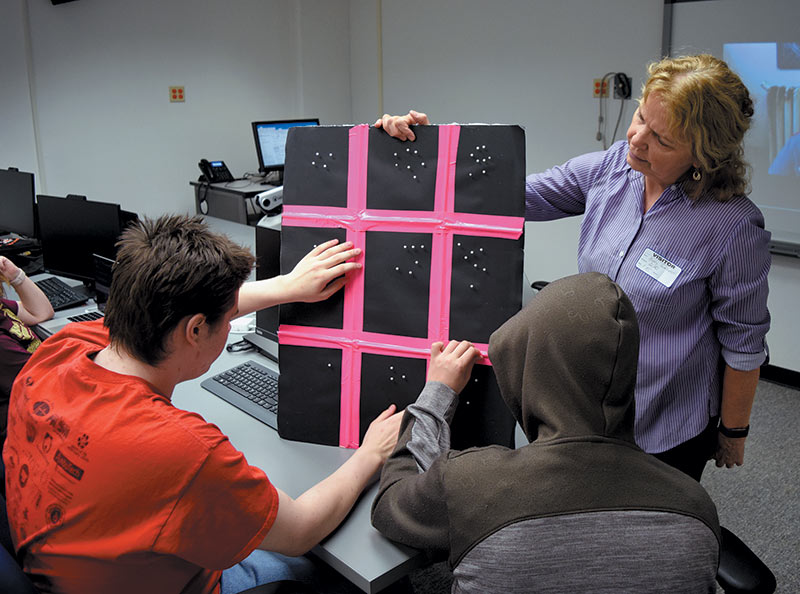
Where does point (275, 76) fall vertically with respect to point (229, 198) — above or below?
above

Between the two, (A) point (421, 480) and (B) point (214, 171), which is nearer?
(A) point (421, 480)

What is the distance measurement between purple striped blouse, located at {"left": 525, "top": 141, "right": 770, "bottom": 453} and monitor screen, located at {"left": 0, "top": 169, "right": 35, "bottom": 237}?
258 centimetres

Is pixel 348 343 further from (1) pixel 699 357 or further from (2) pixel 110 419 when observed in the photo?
(1) pixel 699 357

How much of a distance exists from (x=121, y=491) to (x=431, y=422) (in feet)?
1.70

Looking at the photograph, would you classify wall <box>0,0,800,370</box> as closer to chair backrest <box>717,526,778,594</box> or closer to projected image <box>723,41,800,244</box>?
projected image <box>723,41,800,244</box>

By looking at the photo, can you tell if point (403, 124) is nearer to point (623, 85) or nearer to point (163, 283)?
point (163, 283)

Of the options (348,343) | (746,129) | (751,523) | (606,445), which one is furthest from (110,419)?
(751,523)

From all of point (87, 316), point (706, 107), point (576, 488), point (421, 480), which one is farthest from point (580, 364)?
point (87, 316)

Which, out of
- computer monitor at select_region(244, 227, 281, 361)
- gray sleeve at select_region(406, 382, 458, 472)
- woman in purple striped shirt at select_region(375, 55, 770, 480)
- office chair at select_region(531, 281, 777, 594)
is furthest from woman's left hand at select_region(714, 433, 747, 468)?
computer monitor at select_region(244, 227, 281, 361)

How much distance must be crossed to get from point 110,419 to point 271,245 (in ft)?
3.11

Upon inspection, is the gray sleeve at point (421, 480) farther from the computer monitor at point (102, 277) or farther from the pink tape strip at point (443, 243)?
the computer monitor at point (102, 277)

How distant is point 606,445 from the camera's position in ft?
2.90

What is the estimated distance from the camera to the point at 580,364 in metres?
0.87

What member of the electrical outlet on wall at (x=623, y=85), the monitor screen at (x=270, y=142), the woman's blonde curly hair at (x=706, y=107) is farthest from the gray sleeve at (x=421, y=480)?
the monitor screen at (x=270, y=142)
